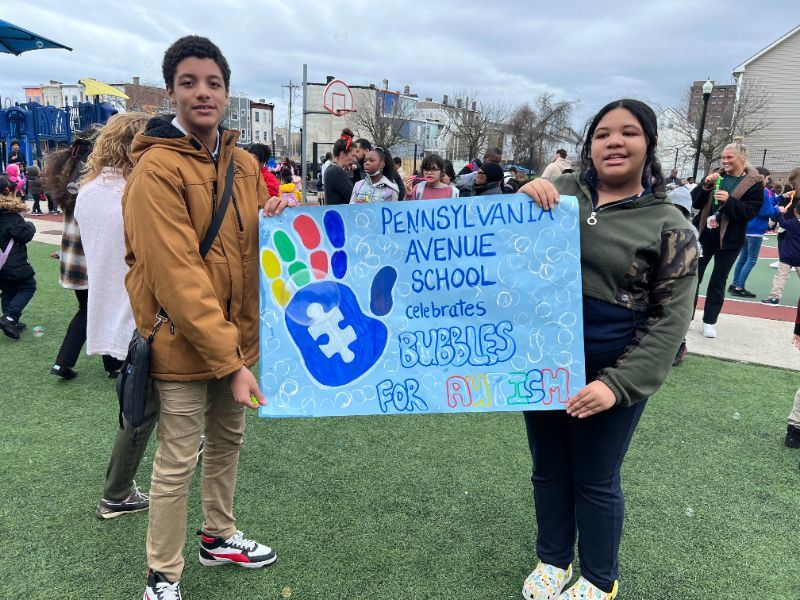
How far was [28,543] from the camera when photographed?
258 cm

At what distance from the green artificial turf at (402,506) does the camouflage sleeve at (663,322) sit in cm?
113

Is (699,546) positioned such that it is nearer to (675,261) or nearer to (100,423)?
(675,261)

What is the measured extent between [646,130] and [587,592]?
5.79 ft

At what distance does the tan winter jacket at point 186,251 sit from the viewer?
5.96ft

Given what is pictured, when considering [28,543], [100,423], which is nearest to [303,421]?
[100,423]

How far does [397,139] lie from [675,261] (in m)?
58.8

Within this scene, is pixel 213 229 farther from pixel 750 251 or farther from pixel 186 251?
pixel 750 251

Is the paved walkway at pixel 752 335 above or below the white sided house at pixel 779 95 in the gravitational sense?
below

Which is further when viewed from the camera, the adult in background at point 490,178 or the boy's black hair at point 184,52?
the adult in background at point 490,178

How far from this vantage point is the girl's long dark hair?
182 centimetres

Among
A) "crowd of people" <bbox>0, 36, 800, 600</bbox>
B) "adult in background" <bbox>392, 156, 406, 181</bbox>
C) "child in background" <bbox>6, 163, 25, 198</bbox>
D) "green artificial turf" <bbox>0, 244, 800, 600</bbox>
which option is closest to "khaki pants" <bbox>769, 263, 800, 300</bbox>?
"green artificial turf" <bbox>0, 244, 800, 600</bbox>

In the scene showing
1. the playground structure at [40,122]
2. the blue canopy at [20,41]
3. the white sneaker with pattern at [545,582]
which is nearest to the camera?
the white sneaker with pattern at [545,582]

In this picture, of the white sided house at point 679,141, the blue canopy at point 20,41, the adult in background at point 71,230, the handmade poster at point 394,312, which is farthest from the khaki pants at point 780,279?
the white sided house at point 679,141

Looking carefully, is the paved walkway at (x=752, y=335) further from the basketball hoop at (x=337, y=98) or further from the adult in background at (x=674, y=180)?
the basketball hoop at (x=337, y=98)
